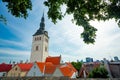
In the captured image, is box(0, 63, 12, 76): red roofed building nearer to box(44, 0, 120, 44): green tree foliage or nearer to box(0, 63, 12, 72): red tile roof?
box(0, 63, 12, 72): red tile roof

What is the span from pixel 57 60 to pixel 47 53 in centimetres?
1134

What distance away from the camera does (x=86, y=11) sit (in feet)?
28.0

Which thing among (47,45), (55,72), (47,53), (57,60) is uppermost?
(47,45)

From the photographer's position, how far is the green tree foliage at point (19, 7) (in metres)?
7.16

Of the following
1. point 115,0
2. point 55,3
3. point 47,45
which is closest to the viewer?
point 115,0

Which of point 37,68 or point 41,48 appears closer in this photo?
point 37,68

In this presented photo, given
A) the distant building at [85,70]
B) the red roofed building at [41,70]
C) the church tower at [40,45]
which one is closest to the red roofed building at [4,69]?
the church tower at [40,45]

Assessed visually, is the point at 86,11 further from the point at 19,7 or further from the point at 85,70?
the point at 85,70


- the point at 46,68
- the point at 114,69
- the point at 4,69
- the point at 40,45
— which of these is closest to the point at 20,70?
the point at 46,68

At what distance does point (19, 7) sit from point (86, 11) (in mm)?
4170

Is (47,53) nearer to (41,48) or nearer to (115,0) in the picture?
(41,48)

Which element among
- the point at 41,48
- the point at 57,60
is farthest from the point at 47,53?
the point at 57,60

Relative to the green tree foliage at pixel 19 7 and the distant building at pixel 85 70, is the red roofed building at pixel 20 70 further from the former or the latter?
the green tree foliage at pixel 19 7

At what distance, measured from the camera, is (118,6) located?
25.5ft
